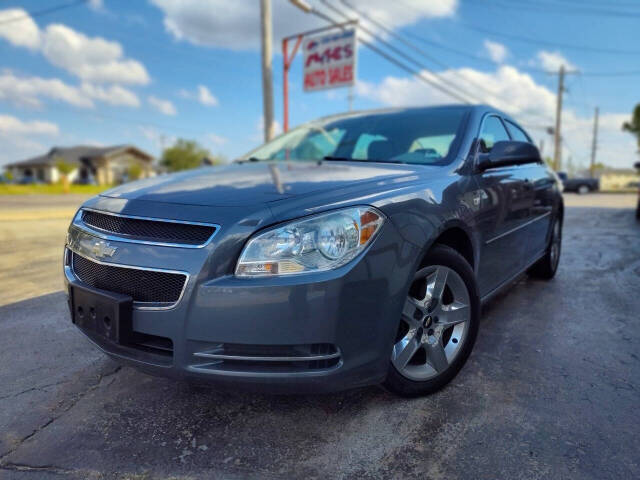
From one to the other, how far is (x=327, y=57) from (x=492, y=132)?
1119 centimetres

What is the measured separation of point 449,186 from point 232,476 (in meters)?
1.61

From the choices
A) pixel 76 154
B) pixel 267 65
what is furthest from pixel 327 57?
pixel 76 154

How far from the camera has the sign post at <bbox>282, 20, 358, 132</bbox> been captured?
12.7m

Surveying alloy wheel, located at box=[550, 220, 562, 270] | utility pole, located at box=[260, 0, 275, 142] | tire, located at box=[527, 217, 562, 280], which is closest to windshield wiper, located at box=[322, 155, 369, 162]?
tire, located at box=[527, 217, 562, 280]

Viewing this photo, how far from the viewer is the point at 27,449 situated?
179 cm

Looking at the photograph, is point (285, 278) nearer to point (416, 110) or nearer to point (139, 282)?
point (139, 282)

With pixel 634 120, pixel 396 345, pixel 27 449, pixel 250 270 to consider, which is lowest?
pixel 27 449

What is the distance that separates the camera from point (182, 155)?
2783 inches

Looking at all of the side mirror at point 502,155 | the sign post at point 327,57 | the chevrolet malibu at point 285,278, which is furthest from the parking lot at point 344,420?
the sign post at point 327,57

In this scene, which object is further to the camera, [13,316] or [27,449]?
[13,316]

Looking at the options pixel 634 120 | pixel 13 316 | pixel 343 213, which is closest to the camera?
pixel 343 213

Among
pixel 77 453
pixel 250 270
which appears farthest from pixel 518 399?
pixel 77 453

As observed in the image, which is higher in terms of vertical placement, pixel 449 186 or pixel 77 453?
pixel 449 186

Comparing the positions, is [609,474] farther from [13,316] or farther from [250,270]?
[13,316]
